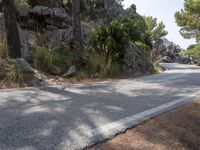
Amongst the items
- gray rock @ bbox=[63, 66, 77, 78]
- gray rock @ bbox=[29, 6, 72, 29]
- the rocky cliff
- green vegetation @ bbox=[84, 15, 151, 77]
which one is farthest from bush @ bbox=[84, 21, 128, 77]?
gray rock @ bbox=[29, 6, 72, 29]

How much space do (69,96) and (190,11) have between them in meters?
26.8

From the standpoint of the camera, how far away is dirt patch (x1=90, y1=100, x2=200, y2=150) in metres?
3.43

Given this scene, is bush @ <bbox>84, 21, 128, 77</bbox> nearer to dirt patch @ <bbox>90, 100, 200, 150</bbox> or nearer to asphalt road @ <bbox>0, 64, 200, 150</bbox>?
asphalt road @ <bbox>0, 64, 200, 150</bbox>

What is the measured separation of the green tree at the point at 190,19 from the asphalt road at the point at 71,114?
2403 centimetres

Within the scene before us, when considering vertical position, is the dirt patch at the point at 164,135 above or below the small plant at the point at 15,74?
below

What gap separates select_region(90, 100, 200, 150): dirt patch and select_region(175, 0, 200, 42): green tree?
2594cm

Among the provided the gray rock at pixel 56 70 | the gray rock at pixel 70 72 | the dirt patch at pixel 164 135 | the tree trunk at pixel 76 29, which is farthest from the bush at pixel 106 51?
the dirt patch at pixel 164 135

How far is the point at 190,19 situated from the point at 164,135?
91.8 ft

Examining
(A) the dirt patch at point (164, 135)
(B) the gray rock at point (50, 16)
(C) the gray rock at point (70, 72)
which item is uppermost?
(B) the gray rock at point (50, 16)

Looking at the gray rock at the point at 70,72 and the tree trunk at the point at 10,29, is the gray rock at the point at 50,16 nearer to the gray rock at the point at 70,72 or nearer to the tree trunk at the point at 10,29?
the gray rock at the point at 70,72

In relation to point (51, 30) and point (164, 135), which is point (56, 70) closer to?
point (51, 30)

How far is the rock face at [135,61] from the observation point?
1238cm

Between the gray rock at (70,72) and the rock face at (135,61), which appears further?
the rock face at (135,61)

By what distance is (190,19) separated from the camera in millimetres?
29953
